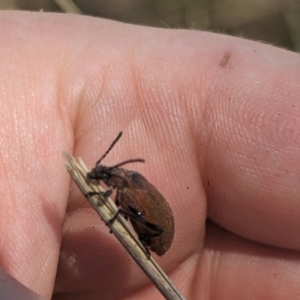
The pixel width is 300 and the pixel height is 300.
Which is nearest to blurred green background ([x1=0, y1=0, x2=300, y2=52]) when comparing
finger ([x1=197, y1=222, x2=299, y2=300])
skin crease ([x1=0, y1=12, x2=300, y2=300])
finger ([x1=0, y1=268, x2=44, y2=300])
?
skin crease ([x1=0, y1=12, x2=300, y2=300])

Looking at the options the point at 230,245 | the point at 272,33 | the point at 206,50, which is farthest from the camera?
the point at 272,33

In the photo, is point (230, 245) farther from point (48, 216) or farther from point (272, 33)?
point (272, 33)

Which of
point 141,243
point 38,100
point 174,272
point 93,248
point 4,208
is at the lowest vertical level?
point 174,272

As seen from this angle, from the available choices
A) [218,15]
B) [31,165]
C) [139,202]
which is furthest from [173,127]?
[218,15]

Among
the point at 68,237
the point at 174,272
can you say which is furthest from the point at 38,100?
the point at 174,272

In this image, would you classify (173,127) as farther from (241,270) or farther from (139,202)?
(241,270)
